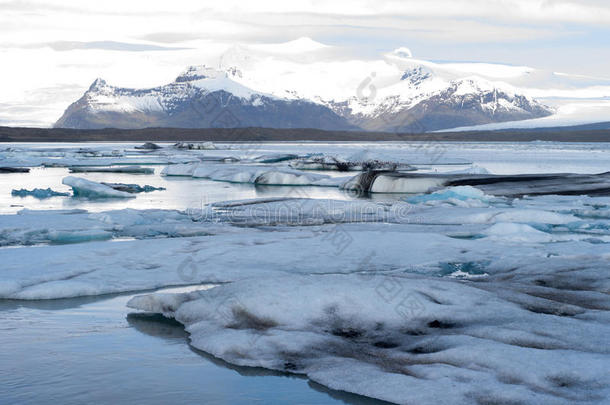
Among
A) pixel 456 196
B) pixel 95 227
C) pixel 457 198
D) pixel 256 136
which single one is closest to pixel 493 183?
pixel 456 196

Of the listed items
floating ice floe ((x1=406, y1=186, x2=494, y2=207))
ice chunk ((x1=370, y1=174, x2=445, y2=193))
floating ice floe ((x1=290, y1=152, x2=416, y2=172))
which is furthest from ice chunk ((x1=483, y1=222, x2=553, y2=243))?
floating ice floe ((x1=290, y1=152, x2=416, y2=172))

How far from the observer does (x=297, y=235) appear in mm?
10641

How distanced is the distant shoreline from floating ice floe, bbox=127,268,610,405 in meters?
117

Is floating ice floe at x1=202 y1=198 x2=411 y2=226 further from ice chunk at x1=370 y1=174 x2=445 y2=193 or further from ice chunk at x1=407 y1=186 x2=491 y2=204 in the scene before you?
ice chunk at x1=370 y1=174 x2=445 y2=193

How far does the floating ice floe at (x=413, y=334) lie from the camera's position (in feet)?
14.6

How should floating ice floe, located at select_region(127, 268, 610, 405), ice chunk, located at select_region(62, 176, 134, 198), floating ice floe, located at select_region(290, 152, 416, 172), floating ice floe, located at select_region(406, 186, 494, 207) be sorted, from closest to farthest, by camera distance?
floating ice floe, located at select_region(127, 268, 610, 405), floating ice floe, located at select_region(406, 186, 494, 207), ice chunk, located at select_region(62, 176, 134, 198), floating ice floe, located at select_region(290, 152, 416, 172)

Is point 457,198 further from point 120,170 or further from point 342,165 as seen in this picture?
point 120,170

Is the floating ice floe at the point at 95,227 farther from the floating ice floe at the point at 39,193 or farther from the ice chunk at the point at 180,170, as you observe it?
the ice chunk at the point at 180,170

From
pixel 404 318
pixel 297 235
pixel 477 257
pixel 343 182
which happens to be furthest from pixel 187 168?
pixel 404 318

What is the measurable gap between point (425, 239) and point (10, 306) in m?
5.51

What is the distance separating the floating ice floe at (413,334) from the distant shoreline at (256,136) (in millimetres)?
117232

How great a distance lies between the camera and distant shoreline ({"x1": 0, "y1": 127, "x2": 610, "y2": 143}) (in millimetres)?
127938

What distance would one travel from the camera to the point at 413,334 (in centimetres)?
547

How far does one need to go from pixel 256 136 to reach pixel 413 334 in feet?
438
